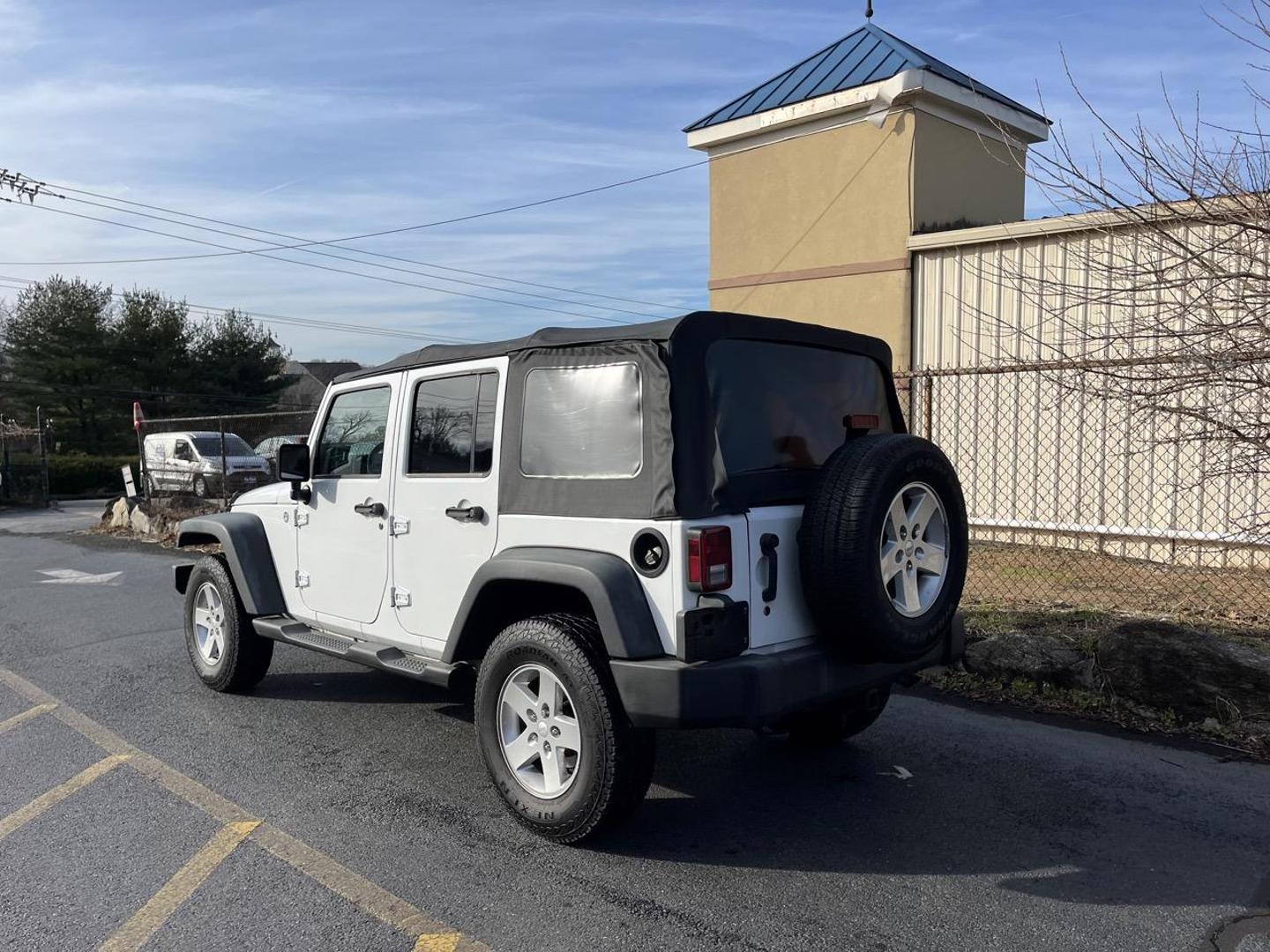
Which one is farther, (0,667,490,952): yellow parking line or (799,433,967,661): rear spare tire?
(799,433,967,661): rear spare tire

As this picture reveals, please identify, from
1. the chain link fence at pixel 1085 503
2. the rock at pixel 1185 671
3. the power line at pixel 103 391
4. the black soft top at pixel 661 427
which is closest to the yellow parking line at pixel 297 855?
the black soft top at pixel 661 427

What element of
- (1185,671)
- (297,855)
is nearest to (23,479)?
(297,855)

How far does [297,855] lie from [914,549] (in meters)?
2.71

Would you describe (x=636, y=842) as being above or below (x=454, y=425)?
below

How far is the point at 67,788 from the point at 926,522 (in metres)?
4.04

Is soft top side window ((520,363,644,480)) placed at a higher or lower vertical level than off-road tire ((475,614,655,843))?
higher

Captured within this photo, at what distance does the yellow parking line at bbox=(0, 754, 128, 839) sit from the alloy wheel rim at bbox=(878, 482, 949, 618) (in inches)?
146

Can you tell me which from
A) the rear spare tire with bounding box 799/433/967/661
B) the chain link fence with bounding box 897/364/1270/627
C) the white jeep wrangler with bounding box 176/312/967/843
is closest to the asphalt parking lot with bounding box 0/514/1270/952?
the white jeep wrangler with bounding box 176/312/967/843

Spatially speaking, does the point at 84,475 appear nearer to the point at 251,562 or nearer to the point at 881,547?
the point at 251,562

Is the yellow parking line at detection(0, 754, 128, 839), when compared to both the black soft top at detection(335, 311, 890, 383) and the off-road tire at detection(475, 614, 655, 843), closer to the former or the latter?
the off-road tire at detection(475, 614, 655, 843)

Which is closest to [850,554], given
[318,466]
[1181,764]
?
→ [1181,764]

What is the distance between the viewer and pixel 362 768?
4.70 meters

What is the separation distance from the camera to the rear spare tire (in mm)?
3584

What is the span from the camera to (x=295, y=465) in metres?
5.35
